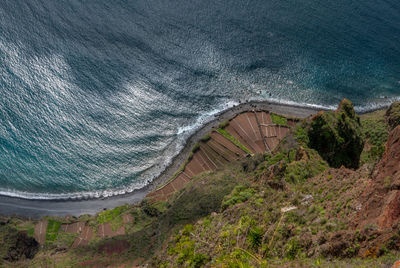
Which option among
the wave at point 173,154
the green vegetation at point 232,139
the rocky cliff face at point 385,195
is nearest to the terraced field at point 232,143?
the green vegetation at point 232,139

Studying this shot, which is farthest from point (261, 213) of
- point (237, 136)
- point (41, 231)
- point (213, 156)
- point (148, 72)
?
point (148, 72)

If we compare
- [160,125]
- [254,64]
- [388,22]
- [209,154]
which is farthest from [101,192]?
[388,22]

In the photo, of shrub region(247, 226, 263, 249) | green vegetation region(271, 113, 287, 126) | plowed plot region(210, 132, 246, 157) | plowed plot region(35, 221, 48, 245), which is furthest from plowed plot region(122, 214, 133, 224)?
green vegetation region(271, 113, 287, 126)

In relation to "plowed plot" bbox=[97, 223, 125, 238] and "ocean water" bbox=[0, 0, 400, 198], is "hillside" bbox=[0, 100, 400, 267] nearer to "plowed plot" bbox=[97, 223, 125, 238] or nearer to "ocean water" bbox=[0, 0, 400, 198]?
"plowed plot" bbox=[97, 223, 125, 238]

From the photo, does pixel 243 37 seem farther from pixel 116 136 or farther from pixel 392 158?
pixel 392 158

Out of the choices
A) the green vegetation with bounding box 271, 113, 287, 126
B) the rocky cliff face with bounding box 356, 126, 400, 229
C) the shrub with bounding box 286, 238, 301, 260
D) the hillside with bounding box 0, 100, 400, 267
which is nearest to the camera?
the rocky cliff face with bounding box 356, 126, 400, 229

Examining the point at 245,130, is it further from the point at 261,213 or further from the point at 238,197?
the point at 261,213

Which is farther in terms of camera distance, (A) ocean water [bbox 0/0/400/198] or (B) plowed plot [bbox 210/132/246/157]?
(B) plowed plot [bbox 210/132/246/157]
